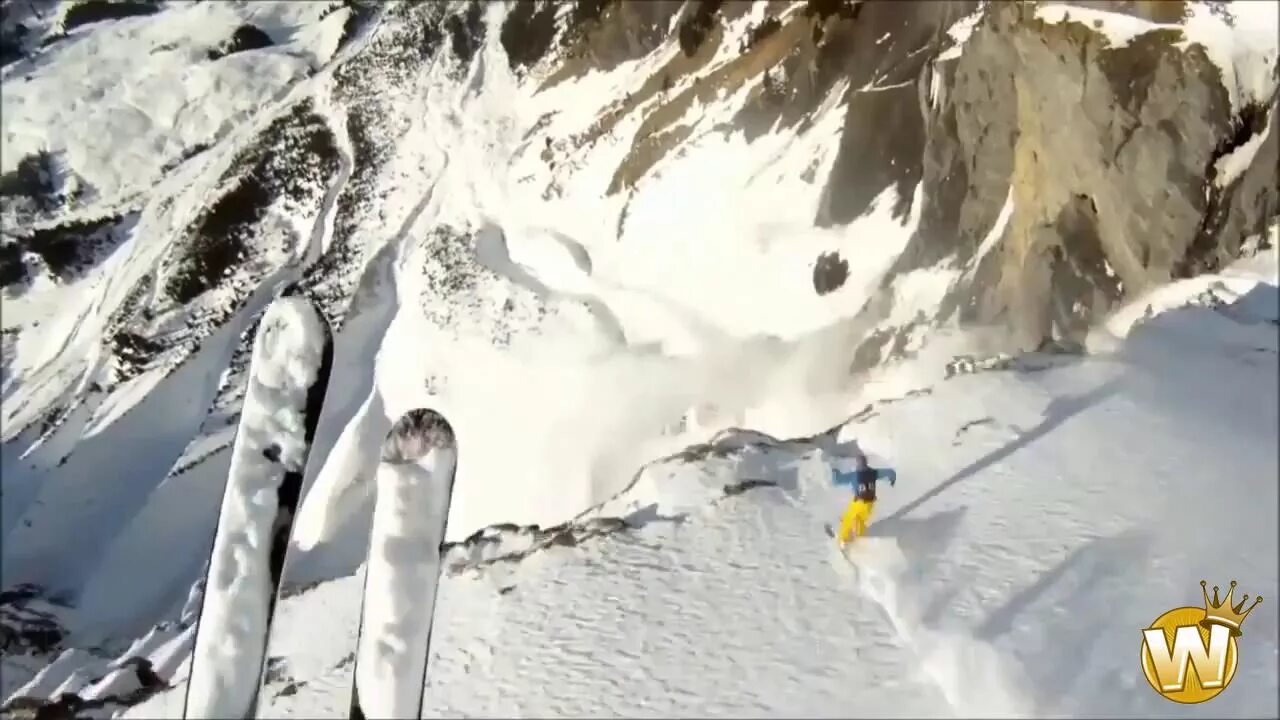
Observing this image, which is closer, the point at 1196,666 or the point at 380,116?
the point at 1196,666

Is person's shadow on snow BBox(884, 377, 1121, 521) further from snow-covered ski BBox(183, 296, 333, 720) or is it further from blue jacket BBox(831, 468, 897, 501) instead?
snow-covered ski BBox(183, 296, 333, 720)

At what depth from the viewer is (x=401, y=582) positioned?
132 centimetres

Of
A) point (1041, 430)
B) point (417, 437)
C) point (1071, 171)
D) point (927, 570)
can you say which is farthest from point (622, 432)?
point (1071, 171)

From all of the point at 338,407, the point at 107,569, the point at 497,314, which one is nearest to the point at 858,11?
the point at 497,314

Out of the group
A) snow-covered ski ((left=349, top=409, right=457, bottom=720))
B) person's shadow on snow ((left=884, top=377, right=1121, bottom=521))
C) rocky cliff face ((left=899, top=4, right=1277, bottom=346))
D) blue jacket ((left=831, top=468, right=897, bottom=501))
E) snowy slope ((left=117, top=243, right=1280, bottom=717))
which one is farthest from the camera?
A: rocky cliff face ((left=899, top=4, right=1277, bottom=346))

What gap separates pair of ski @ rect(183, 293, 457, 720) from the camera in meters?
1.32

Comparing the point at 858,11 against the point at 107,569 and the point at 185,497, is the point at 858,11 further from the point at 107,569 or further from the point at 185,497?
the point at 107,569

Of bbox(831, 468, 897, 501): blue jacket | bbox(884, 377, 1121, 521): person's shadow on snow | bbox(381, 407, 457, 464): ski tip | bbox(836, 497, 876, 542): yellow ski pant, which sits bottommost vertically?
bbox(381, 407, 457, 464): ski tip

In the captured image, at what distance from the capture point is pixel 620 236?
13.3 feet

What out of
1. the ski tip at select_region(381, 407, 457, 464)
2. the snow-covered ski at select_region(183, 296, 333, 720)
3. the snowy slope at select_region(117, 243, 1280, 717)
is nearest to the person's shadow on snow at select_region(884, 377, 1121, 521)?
the snowy slope at select_region(117, 243, 1280, 717)

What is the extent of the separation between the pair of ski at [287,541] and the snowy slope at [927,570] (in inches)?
50.4

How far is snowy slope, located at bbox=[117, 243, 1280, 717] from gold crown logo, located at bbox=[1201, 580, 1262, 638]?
2.2 inches

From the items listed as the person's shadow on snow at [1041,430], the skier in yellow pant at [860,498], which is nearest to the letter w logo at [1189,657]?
the skier in yellow pant at [860,498]

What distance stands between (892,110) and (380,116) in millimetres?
2883
